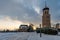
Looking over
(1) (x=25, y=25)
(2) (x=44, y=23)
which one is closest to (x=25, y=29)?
(1) (x=25, y=25)

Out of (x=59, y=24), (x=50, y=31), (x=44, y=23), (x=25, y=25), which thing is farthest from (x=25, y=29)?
(x=50, y=31)

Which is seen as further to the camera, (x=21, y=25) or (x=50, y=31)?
(x=21, y=25)

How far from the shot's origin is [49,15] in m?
128

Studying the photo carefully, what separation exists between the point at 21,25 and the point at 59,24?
31.1 meters

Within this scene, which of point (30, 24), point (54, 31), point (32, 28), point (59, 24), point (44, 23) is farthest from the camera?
point (44, 23)

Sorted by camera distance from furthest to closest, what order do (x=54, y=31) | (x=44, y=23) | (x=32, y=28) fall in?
(x=44, y=23) → (x=32, y=28) → (x=54, y=31)

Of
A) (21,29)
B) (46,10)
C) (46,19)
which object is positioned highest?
→ (46,10)

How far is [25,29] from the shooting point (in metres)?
96.4

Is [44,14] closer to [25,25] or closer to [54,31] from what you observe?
[25,25]

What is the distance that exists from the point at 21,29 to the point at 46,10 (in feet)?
143

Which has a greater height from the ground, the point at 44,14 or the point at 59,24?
the point at 44,14

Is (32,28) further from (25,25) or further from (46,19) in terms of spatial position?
(46,19)

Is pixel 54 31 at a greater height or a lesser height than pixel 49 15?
lesser

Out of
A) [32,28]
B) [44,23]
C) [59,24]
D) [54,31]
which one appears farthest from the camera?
[44,23]
